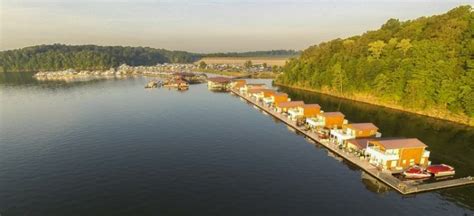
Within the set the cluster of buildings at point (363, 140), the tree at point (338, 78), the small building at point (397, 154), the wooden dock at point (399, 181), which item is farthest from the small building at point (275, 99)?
the small building at point (397, 154)

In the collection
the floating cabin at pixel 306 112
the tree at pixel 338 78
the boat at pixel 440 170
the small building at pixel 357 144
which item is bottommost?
the boat at pixel 440 170

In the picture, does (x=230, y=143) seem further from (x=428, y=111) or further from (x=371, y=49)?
(x=371, y=49)

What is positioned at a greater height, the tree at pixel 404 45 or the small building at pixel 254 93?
the tree at pixel 404 45

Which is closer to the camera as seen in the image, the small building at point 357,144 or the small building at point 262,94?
the small building at point 357,144

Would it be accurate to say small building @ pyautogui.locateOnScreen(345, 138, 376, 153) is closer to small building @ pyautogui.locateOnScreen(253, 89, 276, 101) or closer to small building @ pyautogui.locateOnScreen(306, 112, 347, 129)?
small building @ pyautogui.locateOnScreen(306, 112, 347, 129)

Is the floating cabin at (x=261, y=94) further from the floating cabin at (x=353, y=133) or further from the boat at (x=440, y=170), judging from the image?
the boat at (x=440, y=170)

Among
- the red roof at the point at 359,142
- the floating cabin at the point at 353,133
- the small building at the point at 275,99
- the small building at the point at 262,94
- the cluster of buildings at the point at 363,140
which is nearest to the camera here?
the cluster of buildings at the point at 363,140

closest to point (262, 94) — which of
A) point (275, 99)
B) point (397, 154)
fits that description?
point (275, 99)

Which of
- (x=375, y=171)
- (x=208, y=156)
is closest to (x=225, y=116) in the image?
(x=208, y=156)

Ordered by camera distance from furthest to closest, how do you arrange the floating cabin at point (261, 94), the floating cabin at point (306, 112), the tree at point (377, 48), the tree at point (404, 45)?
the tree at point (377, 48)
the floating cabin at point (261, 94)
the tree at point (404, 45)
the floating cabin at point (306, 112)
